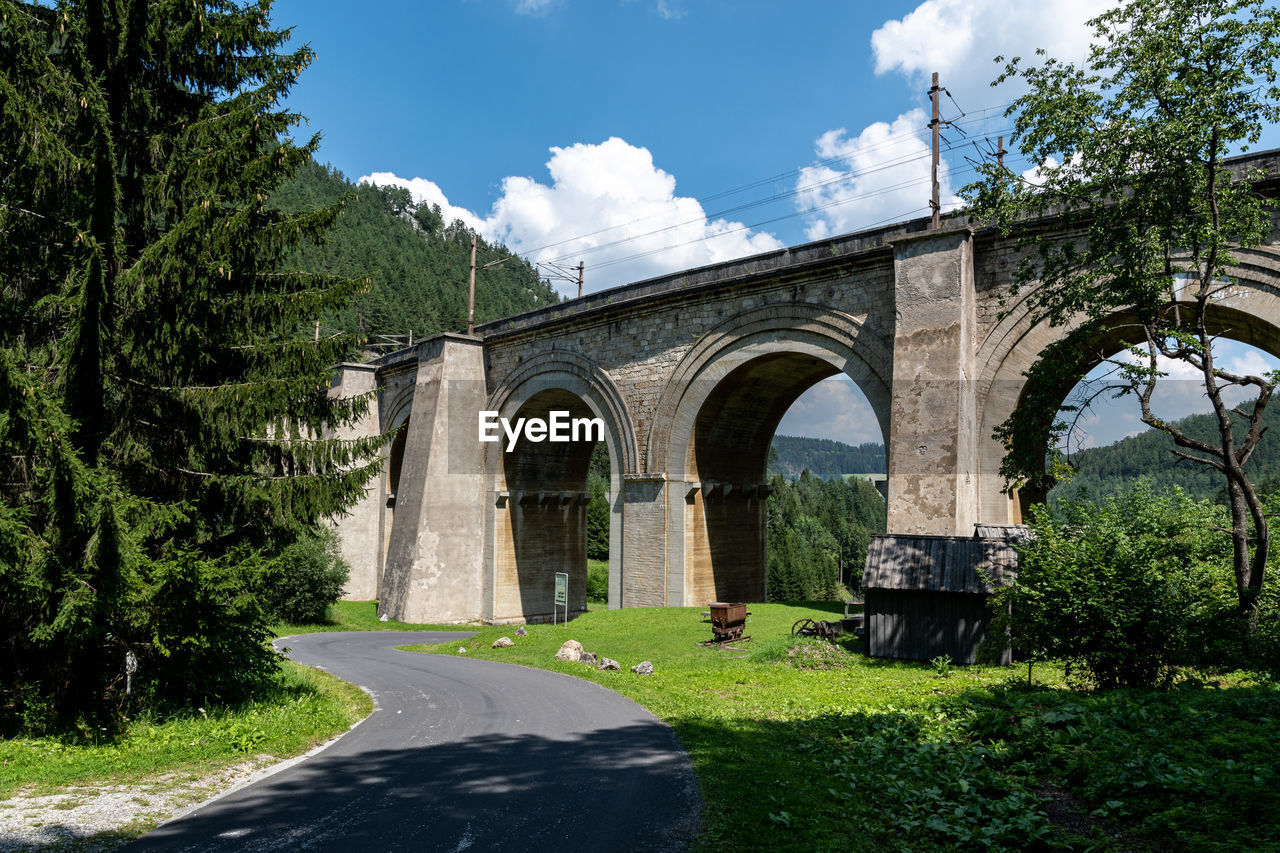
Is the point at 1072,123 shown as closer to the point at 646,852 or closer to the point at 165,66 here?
the point at 646,852

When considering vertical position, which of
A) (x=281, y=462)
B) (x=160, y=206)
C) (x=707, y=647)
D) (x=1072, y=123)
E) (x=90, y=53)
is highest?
(x=1072, y=123)

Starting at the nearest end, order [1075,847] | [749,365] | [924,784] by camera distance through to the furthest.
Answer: [1075,847] < [924,784] < [749,365]

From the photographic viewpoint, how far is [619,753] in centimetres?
775

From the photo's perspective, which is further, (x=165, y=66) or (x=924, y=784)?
(x=165, y=66)

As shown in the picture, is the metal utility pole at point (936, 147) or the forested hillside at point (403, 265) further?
the forested hillside at point (403, 265)

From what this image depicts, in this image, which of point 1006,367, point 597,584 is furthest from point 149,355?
point 597,584

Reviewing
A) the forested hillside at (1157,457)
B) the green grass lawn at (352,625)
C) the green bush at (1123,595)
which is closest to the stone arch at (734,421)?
the green bush at (1123,595)

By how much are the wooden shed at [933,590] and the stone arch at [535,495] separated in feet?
38.5

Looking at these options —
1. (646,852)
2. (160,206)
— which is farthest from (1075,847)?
(160,206)

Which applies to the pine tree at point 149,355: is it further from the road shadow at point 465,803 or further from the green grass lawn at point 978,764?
the green grass lawn at point 978,764

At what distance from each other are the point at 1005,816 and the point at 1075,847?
0.59 m

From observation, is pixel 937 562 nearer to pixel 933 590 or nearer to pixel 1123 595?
pixel 933 590

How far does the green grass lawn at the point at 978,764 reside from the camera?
17.4ft

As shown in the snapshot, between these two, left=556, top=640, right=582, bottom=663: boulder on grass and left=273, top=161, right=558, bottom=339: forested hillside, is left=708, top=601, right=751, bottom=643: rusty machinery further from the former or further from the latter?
left=273, top=161, right=558, bottom=339: forested hillside
